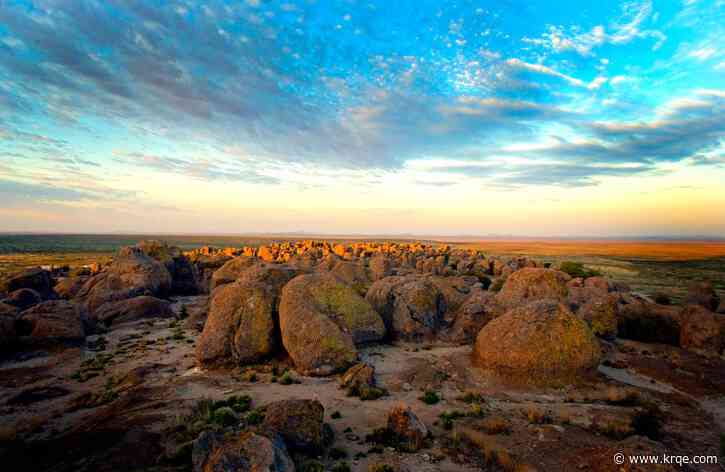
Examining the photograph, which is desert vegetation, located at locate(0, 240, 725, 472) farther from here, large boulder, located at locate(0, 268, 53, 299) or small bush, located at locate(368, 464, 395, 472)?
large boulder, located at locate(0, 268, 53, 299)

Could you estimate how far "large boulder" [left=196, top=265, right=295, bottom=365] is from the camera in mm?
24031

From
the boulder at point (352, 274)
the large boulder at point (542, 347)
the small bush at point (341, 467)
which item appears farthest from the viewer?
the boulder at point (352, 274)

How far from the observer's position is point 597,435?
1412 cm

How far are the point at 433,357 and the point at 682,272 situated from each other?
93.6 metres

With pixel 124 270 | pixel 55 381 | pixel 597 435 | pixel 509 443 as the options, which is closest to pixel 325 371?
pixel 509 443

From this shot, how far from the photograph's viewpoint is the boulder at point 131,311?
37250 millimetres

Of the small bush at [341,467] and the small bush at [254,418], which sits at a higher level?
the small bush at [341,467]

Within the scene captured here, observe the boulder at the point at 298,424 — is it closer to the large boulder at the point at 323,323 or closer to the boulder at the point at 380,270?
the large boulder at the point at 323,323

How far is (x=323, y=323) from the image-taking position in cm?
2370

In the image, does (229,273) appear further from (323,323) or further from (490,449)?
(490,449)

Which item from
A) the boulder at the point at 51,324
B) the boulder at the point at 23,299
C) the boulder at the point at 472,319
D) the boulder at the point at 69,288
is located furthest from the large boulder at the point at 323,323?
the boulder at the point at 69,288

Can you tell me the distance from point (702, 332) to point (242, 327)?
33628 mm

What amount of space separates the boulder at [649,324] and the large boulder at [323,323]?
21.2 m

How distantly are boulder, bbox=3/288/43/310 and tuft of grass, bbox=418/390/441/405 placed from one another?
134ft
